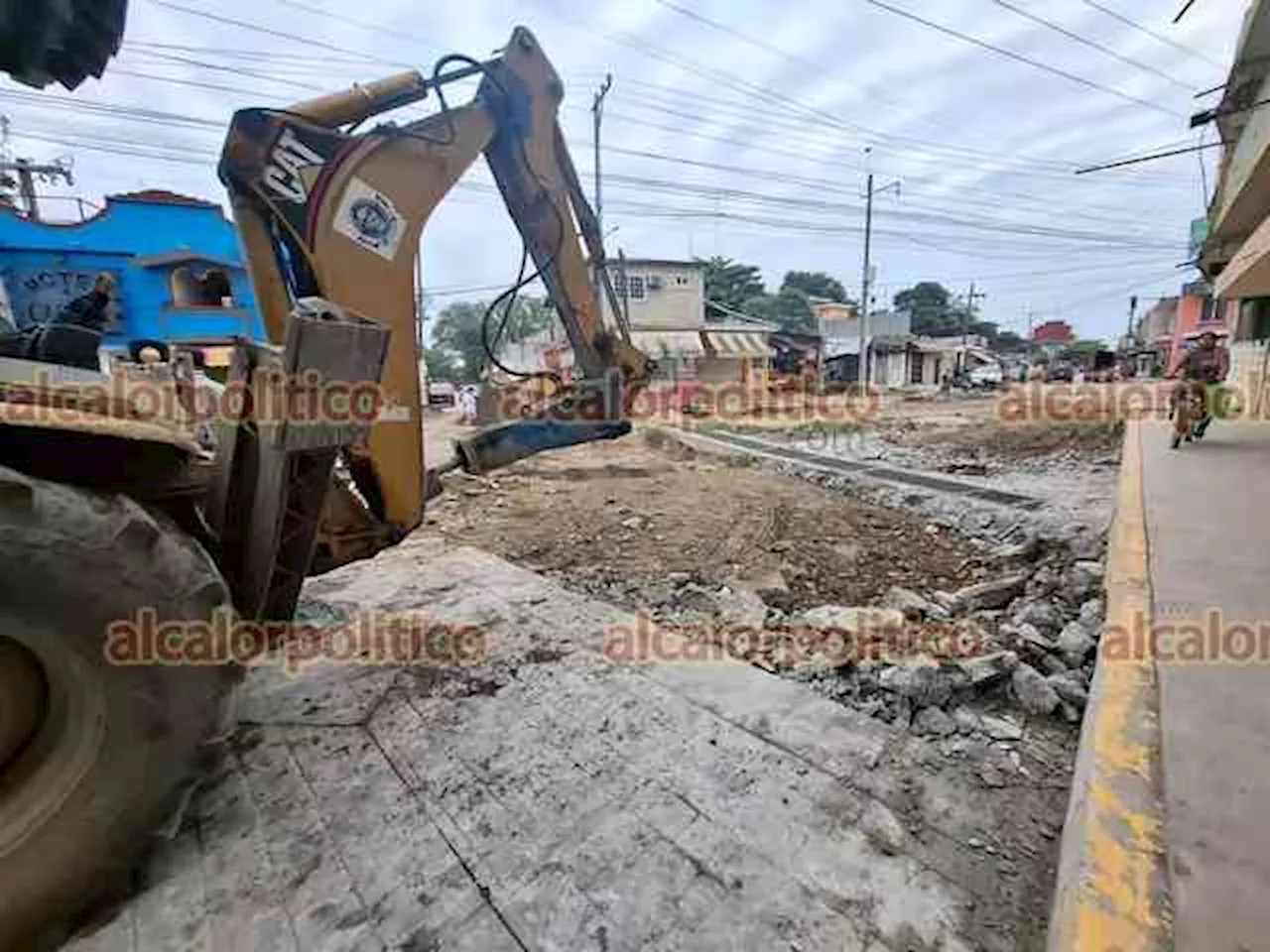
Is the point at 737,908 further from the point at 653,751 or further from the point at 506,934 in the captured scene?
the point at 653,751

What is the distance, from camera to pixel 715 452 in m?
12.7

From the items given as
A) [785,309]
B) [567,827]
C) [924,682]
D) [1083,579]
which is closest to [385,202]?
[567,827]

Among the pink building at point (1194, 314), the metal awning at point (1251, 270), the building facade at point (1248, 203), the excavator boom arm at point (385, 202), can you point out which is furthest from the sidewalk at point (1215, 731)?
the pink building at point (1194, 314)

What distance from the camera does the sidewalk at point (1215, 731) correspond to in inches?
58.9

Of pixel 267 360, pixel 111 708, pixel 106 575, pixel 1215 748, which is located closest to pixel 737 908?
pixel 1215 748

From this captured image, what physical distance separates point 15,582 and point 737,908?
211 centimetres

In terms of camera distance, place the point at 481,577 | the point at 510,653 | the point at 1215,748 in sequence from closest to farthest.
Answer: the point at 1215,748 < the point at 510,653 < the point at 481,577

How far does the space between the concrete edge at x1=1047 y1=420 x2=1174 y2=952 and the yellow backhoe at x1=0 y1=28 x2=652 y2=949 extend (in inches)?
93.1

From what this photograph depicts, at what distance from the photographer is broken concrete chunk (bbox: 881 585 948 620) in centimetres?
416

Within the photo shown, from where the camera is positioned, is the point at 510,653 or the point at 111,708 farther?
the point at 510,653

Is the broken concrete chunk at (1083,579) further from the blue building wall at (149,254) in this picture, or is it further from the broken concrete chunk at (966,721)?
the blue building wall at (149,254)

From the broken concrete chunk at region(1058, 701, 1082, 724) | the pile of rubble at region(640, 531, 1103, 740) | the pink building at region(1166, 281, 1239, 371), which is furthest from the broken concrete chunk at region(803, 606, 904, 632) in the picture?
the pink building at region(1166, 281, 1239, 371)

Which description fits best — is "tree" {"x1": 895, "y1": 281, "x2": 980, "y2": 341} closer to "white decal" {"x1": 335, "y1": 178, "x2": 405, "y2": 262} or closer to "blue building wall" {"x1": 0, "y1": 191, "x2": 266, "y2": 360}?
"blue building wall" {"x1": 0, "y1": 191, "x2": 266, "y2": 360}

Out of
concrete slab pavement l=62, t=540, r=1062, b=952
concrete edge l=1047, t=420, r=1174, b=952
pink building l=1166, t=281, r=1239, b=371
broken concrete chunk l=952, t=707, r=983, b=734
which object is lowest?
concrete slab pavement l=62, t=540, r=1062, b=952
